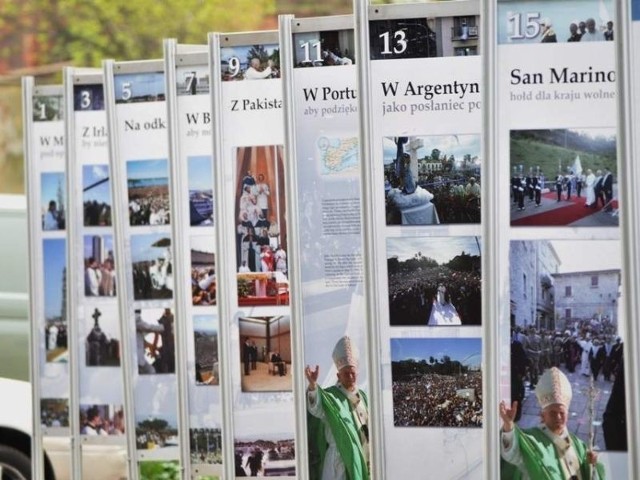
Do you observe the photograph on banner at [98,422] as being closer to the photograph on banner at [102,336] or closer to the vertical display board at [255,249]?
the photograph on banner at [102,336]

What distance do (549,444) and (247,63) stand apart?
6.88ft

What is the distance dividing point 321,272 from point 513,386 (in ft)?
3.52

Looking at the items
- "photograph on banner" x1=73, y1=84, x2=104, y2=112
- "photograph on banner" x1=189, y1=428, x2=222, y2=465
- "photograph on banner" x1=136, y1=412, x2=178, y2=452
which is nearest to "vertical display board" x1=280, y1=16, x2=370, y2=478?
"photograph on banner" x1=189, y1=428, x2=222, y2=465

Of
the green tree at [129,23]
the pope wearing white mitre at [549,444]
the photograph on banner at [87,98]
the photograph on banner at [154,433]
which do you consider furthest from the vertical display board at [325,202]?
the green tree at [129,23]

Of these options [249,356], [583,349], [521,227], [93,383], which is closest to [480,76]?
[521,227]

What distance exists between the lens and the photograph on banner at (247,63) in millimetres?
6207

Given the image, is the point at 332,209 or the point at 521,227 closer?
the point at 521,227

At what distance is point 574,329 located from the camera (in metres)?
4.92

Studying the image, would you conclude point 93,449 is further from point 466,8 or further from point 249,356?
point 466,8

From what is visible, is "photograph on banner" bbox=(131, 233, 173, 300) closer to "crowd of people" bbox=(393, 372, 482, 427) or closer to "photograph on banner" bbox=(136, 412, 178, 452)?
"photograph on banner" bbox=(136, 412, 178, 452)

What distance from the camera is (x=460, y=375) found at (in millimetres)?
5469

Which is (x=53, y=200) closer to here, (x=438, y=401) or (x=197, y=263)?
(x=197, y=263)

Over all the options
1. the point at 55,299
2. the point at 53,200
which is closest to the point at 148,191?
the point at 53,200

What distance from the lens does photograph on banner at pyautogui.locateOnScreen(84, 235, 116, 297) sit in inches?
303
